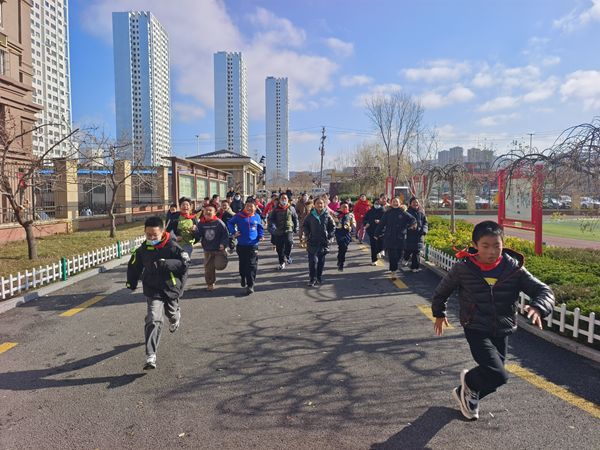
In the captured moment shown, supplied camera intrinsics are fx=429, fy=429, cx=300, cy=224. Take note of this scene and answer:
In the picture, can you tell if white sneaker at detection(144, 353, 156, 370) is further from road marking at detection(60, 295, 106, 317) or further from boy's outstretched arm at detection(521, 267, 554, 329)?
boy's outstretched arm at detection(521, 267, 554, 329)

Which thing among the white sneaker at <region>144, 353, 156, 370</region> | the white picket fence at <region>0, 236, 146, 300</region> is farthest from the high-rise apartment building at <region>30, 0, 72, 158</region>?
the white sneaker at <region>144, 353, 156, 370</region>

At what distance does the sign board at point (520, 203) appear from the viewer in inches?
335

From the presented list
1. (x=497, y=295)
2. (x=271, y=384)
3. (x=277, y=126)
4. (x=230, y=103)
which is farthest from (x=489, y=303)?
(x=277, y=126)

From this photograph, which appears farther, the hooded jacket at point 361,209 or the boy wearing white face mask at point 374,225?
the hooded jacket at point 361,209

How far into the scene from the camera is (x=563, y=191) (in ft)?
23.3

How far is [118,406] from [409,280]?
6.41 metres

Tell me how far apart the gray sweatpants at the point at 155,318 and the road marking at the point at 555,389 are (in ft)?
11.9

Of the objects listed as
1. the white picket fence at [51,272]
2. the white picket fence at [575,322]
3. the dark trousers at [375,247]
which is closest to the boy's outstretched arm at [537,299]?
the white picket fence at [575,322]

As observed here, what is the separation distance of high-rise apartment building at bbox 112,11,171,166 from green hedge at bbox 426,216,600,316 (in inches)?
1446

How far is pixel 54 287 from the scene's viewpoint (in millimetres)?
8156

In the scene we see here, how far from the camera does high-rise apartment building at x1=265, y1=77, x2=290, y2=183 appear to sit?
69.9m

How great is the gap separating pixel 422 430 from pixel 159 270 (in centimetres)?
301

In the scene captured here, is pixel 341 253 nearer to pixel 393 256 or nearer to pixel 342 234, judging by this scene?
pixel 342 234

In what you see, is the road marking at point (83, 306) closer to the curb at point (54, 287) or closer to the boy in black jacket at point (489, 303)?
the curb at point (54, 287)
